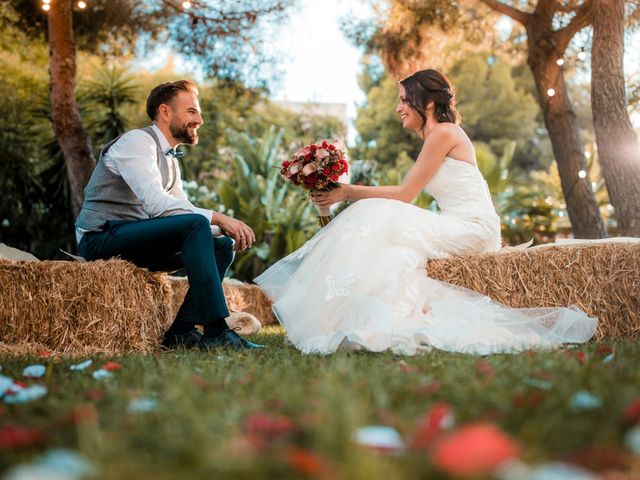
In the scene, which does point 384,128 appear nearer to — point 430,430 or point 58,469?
point 430,430

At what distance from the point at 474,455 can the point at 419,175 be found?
10.5 feet

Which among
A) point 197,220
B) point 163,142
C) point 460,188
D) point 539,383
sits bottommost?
point 539,383

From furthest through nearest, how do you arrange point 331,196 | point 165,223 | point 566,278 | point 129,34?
point 129,34 → point 331,196 → point 566,278 → point 165,223

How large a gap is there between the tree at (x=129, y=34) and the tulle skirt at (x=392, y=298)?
121 inches

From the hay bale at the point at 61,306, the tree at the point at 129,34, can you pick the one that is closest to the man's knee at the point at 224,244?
the hay bale at the point at 61,306

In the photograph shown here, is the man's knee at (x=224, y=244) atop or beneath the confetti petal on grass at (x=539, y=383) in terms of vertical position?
atop

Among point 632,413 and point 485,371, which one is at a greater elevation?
point 632,413

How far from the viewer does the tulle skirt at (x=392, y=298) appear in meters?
3.07

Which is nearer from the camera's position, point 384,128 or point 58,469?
point 58,469

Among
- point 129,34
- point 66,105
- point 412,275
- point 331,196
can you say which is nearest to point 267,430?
point 412,275

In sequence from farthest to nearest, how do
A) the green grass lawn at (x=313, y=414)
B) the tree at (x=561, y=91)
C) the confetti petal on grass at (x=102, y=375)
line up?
1. the tree at (x=561, y=91)
2. the confetti petal on grass at (x=102, y=375)
3. the green grass lawn at (x=313, y=414)

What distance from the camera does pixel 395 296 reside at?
133 inches

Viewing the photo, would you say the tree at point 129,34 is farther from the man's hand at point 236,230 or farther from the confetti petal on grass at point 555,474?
the confetti petal on grass at point 555,474

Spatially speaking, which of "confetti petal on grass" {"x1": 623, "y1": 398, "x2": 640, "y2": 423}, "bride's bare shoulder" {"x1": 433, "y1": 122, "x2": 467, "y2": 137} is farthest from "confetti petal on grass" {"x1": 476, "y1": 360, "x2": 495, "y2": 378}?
"bride's bare shoulder" {"x1": 433, "y1": 122, "x2": 467, "y2": 137}
